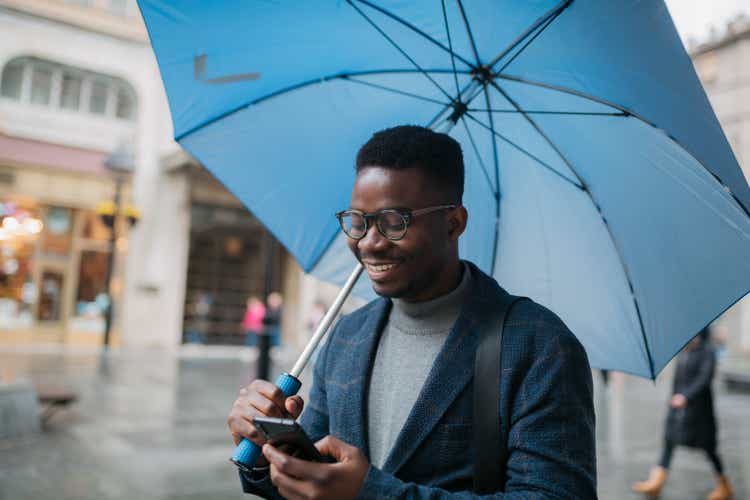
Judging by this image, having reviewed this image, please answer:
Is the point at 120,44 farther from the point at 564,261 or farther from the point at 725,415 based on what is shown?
the point at 564,261

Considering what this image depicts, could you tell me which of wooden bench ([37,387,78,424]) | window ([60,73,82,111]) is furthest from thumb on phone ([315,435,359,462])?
window ([60,73,82,111])

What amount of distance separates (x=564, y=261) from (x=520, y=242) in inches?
8.0

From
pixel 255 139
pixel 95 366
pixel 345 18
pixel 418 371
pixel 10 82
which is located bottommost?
pixel 95 366

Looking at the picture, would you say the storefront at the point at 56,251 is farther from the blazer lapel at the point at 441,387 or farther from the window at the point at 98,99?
the blazer lapel at the point at 441,387

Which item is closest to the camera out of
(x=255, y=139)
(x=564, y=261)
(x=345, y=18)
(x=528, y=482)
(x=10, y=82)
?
(x=528, y=482)

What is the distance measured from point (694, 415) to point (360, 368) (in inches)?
225

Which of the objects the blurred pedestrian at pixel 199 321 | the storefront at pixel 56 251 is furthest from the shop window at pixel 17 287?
the blurred pedestrian at pixel 199 321

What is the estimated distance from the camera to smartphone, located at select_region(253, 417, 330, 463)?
132 centimetres

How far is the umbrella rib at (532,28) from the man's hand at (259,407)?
136 cm

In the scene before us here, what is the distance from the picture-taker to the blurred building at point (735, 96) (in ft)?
83.6

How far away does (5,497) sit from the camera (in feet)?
16.6

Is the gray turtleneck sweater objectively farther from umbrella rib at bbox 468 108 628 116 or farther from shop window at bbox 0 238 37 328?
shop window at bbox 0 238 37 328

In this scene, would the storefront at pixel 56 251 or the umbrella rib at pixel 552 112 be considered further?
the storefront at pixel 56 251

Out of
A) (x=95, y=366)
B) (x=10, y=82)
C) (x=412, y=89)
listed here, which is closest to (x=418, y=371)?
(x=412, y=89)
